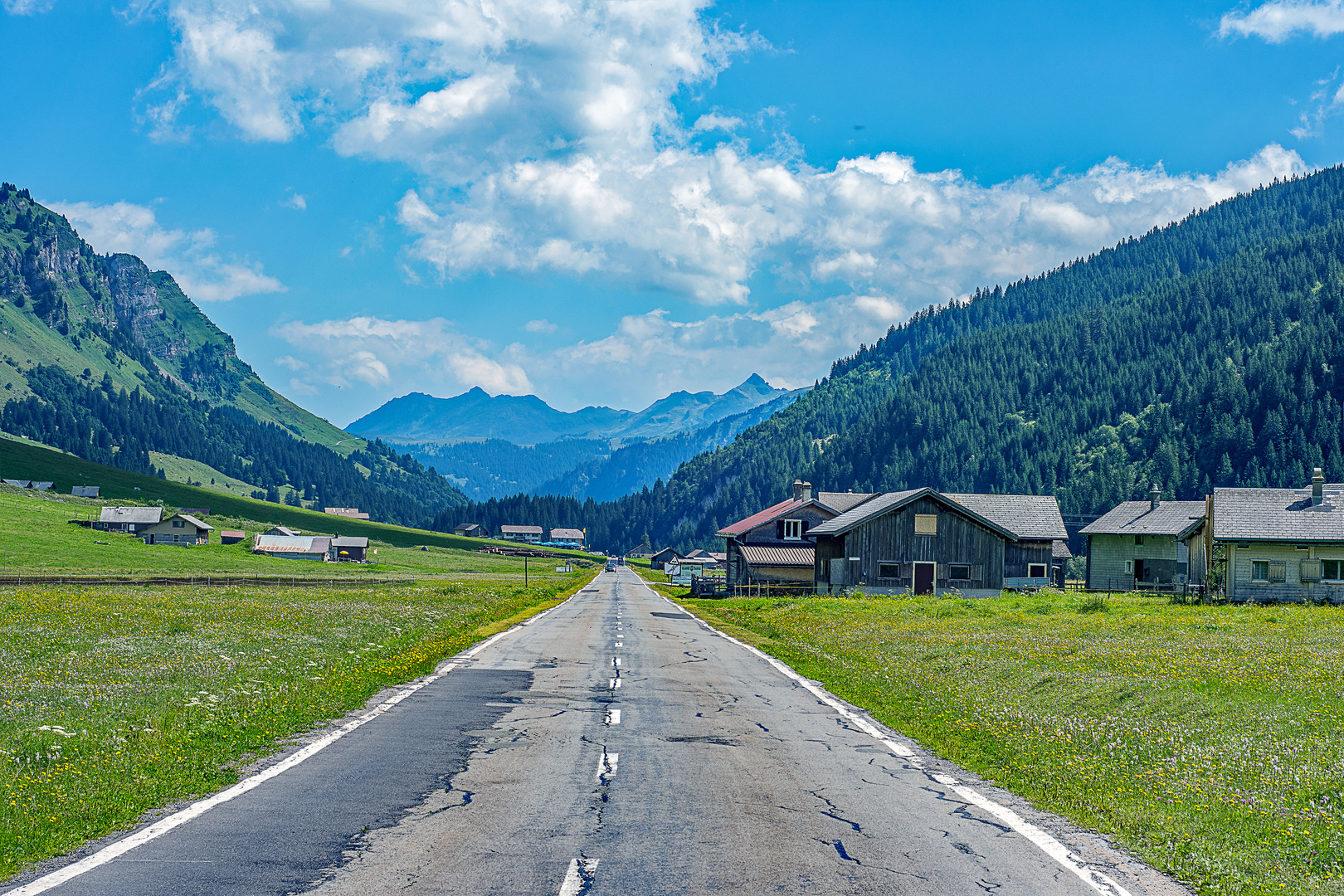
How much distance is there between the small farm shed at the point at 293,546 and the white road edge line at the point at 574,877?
5960 inches

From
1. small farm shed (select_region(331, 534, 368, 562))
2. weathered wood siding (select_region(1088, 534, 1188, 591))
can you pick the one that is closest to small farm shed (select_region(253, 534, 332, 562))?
small farm shed (select_region(331, 534, 368, 562))

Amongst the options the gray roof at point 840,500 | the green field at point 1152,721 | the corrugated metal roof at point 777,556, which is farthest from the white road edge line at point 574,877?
the gray roof at point 840,500

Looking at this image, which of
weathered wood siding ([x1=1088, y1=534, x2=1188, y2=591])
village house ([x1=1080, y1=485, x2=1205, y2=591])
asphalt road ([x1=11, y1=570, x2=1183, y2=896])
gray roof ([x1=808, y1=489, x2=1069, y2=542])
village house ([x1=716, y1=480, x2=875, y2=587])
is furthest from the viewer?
weathered wood siding ([x1=1088, y1=534, x2=1188, y2=591])

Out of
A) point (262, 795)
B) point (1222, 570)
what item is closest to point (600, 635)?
point (262, 795)

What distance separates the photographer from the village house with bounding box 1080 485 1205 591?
77188 millimetres

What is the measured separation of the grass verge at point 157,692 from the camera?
10.3 metres

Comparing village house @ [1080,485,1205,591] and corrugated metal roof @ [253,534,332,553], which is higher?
village house @ [1080,485,1205,591]

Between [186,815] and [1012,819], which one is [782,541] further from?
[186,815]

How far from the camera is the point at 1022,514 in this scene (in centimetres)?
7656

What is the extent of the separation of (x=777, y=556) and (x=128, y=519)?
12379 centimetres

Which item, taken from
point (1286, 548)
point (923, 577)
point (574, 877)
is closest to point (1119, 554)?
point (1286, 548)

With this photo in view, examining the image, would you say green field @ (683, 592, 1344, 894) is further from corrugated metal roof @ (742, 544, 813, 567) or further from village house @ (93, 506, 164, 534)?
village house @ (93, 506, 164, 534)

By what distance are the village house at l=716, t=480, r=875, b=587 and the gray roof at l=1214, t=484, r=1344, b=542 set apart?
25.5 metres

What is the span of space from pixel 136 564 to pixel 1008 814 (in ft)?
336
